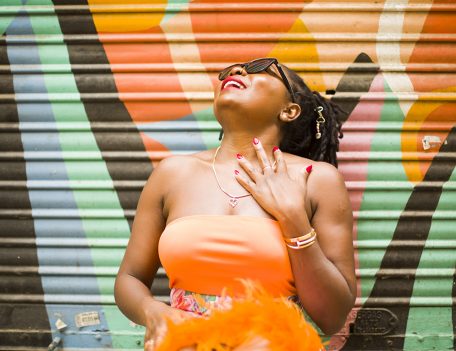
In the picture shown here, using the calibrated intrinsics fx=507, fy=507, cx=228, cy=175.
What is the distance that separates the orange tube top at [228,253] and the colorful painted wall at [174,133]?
1.09 meters

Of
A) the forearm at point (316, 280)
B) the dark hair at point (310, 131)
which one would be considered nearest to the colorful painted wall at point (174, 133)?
the dark hair at point (310, 131)

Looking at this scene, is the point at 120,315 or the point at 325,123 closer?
the point at 325,123

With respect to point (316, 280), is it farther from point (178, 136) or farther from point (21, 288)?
point (21, 288)

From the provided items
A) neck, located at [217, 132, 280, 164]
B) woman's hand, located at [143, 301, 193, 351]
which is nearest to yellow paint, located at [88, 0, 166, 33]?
neck, located at [217, 132, 280, 164]

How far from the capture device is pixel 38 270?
317cm

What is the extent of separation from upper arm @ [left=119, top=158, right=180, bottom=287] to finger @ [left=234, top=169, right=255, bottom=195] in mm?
319

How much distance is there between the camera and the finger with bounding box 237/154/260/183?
7.43ft

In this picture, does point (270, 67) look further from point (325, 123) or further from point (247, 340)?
point (247, 340)

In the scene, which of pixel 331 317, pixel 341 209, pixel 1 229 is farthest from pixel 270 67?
pixel 1 229

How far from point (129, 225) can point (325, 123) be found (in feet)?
4.45

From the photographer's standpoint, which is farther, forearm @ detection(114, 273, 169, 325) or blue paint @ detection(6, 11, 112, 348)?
blue paint @ detection(6, 11, 112, 348)

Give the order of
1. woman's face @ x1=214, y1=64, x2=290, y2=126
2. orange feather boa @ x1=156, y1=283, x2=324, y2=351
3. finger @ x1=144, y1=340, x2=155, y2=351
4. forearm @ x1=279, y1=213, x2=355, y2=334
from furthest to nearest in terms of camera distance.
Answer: woman's face @ x1=214, y1=64, x2=290, y2=126 → forearm @ x1=279, y1=213, x2=355, y2=334 → finger @ x1=144, y1=340, x2=155, y2=351 → orange feather boa @ x1=156, y1=283, x2=324, y2=351

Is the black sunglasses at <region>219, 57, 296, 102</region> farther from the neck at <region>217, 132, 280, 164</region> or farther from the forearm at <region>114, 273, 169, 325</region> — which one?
the forearm at <region>114, 273, 169, 325</region>

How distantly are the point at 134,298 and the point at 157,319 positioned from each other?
0.81 ft
